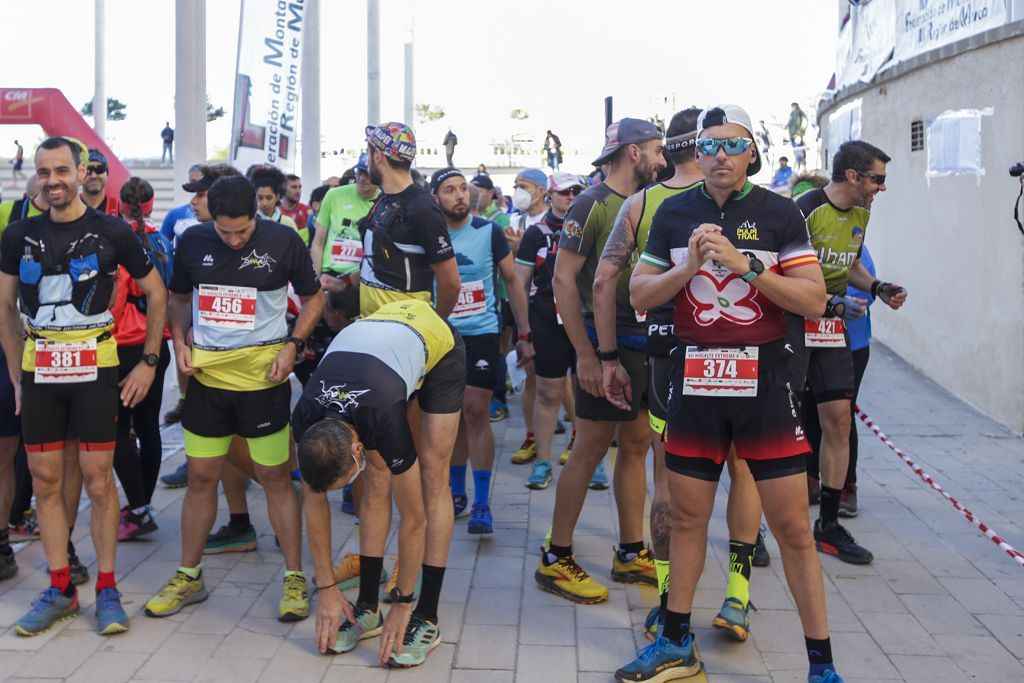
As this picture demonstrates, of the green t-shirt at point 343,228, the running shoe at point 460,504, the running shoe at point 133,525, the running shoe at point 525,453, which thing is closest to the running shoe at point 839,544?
the running shoe at point 460,504

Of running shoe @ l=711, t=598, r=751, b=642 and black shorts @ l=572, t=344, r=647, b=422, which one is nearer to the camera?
running shoe @ l=711, t=598, r=751, b=642

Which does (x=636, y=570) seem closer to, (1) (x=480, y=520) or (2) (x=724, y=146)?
(1) (x=480, y=520)

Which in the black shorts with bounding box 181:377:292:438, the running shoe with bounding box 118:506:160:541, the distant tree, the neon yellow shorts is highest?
the distant tree

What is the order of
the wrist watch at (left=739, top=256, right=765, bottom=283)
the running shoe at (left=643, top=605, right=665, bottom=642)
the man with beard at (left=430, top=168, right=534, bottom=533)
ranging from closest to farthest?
1. the wrist watch at (left=739, top=256, right=765, bottom=283)
2. the running shoe at (left=643, top=605, right=665, bottom=642)
3. the man with beard at (left=430, top=168, right=534, bottom=533)

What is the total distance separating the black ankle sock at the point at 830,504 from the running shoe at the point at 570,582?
143 cm

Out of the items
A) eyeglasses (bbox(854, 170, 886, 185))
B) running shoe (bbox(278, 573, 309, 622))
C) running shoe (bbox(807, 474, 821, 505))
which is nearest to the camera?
running shoe (bbox(278, 573, 309, 622))

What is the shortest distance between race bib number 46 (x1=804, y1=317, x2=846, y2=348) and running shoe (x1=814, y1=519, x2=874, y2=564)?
3.17 feet

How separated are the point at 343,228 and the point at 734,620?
3946mm

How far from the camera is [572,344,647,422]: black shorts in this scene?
4.95 meters

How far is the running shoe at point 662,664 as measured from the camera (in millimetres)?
4098

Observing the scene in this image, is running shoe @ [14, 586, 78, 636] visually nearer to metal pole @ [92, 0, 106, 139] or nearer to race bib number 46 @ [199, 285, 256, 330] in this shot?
race bib number 46 @ [199, 285, 256, 330]

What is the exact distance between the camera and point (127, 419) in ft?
18.4

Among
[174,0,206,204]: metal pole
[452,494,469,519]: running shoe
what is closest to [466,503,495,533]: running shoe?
[452,494,469,519]: running shoe

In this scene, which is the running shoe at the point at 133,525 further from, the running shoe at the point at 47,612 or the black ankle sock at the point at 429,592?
the black ankle sock at the point at 429,592
